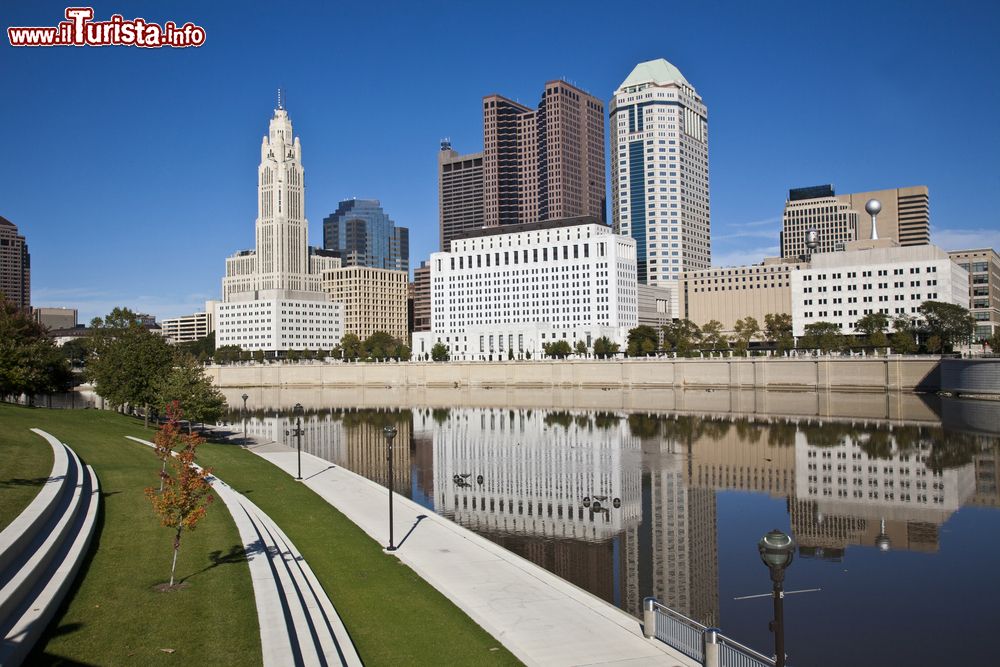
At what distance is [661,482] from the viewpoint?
50375mm

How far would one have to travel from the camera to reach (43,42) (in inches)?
1678

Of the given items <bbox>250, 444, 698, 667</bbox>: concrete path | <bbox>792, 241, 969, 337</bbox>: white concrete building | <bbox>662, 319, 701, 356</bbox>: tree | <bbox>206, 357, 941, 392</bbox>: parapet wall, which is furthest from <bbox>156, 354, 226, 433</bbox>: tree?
<bbox>792, 241, 969, 337</bbox>: white concrete building

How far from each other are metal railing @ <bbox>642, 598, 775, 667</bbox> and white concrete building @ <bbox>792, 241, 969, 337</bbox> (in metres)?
162

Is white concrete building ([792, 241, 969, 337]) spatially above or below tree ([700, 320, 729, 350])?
above

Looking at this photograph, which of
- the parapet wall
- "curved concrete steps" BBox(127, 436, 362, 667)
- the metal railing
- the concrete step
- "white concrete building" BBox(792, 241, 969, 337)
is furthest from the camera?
"white concrete building" BBox(792, 241, 969, 337)

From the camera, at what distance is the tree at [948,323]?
462 ft

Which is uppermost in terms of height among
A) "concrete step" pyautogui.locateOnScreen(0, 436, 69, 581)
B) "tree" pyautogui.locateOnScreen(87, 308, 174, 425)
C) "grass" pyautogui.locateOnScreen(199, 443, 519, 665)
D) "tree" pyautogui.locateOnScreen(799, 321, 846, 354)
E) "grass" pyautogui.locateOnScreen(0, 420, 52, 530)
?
"tree" pyautogui.locateOnScreen(799, 321, 846, 354)

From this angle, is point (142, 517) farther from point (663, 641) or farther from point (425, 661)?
point (663, 641)

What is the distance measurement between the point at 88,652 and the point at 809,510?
36071 mm

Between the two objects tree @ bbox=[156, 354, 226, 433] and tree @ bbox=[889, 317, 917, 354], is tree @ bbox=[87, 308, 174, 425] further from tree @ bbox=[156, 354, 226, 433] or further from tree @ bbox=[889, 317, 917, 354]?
tree @ bbox=[889, 317, 917, 354]

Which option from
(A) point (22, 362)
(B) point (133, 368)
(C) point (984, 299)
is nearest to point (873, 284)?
(C) point (984, 299)

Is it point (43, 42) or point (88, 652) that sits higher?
point (43, 42)

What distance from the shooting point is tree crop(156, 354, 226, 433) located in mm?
57812

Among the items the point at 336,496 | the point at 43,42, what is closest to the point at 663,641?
the point at 336,496
